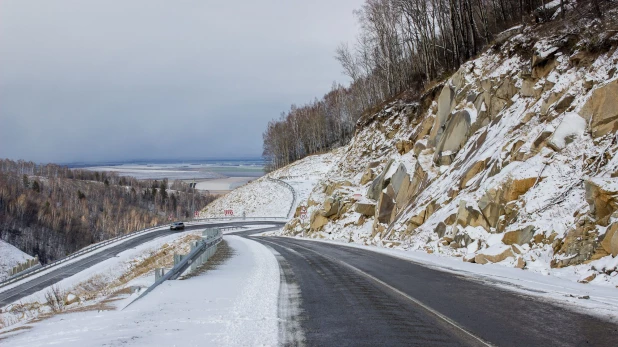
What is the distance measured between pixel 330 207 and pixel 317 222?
7.00 ft

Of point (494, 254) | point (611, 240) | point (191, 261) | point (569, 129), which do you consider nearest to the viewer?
point (611, 240)

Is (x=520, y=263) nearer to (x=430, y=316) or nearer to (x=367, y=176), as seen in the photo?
(x=430, y=316)

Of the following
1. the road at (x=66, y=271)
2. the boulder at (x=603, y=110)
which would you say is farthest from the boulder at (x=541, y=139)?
the road at (x=66, y=271)

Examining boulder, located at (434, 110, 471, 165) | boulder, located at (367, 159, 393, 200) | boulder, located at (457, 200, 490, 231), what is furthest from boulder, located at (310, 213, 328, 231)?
boulder, located at (457, 200, 490, 231)

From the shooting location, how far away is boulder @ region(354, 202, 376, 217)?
30.1 metres

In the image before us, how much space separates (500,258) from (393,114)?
2751 centimetres

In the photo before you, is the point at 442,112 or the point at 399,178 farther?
the point at 399,178

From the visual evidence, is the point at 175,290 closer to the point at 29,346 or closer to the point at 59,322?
the point at 59,322

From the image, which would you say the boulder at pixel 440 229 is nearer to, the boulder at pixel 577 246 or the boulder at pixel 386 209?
the boulder at pixel 577 246

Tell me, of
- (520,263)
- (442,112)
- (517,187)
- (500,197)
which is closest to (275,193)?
(442,112)

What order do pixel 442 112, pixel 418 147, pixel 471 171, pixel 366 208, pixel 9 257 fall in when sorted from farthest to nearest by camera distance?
pixel 9 257
pixel 366 208
pixel 418 147
pixel 442 112
pixel 471 171

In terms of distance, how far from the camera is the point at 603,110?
13.2 meters

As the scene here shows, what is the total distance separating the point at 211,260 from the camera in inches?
619

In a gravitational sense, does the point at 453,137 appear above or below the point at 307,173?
above
